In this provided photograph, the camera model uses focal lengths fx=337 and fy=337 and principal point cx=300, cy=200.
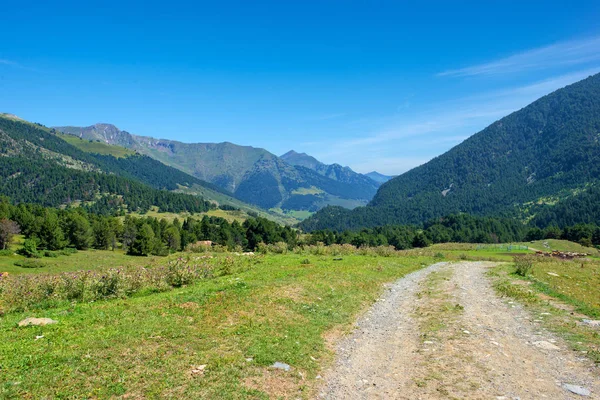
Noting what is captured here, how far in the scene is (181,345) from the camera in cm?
1105

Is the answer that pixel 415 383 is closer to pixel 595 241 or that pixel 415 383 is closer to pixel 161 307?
pixel 161 307

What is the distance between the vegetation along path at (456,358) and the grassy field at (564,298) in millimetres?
662

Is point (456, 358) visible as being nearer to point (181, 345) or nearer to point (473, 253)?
point (181, 345)

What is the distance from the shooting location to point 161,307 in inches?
600

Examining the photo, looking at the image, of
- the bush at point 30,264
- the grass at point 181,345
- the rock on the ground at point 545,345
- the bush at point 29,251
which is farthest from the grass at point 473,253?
the bush at point 29,251

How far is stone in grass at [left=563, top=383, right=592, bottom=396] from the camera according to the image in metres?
8.30

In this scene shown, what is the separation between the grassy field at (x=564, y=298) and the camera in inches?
489

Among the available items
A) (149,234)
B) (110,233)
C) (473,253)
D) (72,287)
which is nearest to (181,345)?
(72,287)

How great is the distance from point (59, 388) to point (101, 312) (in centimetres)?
686

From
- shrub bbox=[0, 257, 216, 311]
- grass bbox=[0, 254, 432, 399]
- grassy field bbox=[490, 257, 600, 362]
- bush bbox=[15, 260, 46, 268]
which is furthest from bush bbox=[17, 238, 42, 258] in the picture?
grassy field bbox=[490, 257, 600, 362]

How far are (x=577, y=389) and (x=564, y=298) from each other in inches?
492

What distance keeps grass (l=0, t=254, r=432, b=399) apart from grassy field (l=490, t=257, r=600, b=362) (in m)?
8.41

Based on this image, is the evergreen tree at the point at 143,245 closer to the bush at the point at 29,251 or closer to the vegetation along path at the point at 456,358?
the bush at the point at 29,251

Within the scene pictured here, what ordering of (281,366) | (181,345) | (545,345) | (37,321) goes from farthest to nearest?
(37,321) < (545,345) < (181,345) < (281,366)
